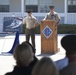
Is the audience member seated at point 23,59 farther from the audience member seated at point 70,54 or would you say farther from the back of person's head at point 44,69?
the back of person's head at point 44,69

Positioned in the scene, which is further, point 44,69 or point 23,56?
point 23,56

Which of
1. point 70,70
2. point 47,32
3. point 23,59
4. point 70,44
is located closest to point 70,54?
Answer: point 70,44

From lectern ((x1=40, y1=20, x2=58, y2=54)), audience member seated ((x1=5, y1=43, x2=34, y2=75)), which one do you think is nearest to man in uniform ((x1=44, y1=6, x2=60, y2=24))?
lectern ((x1=40, y1=20, x2=58, y2=54))

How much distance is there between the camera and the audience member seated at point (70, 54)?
3936 mm

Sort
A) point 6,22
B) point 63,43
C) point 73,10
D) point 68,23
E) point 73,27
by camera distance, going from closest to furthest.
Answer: point 63,43 → point 6,22 → point 73,27 → point 68,23 → point 73,10

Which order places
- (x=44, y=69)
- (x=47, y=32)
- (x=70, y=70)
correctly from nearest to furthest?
(x=44, y=69) < (x=70, y=70) < (x=47, y=32)

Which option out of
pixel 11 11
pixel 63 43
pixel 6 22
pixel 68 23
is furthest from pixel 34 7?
pixel 63 43

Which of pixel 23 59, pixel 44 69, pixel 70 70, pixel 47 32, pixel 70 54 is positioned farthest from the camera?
pixel 47 32

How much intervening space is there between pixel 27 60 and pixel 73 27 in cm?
2159

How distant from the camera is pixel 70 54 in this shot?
4.14m

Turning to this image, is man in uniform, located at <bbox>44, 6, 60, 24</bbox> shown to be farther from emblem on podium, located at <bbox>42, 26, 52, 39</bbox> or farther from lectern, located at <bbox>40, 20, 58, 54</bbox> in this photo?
emblem on podium, located at <bbox>42, 26, 52, 39</bbox>

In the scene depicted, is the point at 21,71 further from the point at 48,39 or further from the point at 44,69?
the point at 48,39

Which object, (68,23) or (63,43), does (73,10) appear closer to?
(68,23)

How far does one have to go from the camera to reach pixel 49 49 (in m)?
14.5
